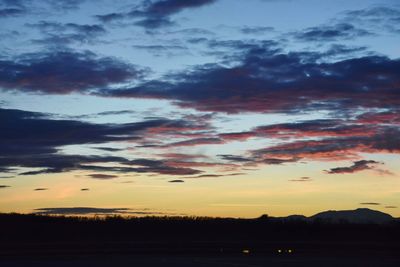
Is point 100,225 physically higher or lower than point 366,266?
higher

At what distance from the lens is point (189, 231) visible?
9662 cm

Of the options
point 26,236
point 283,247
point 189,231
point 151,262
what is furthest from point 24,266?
point 189,231

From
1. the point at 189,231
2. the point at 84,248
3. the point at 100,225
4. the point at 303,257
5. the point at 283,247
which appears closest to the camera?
the point at 303,257

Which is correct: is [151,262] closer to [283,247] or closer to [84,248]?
[84,248]

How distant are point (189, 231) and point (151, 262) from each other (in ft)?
177

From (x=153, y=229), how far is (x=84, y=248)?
42149 millimetres

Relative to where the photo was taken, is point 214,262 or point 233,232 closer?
point 214,262

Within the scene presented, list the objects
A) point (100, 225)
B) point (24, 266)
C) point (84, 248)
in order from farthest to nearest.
Answer: point (100, 225) → point (84, 248) → point (24, 266)

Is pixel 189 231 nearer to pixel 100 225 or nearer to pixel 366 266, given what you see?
pixel 100 225

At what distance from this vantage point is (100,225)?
10506 cm

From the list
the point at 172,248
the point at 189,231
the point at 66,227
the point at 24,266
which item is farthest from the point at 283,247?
the point at 66,227

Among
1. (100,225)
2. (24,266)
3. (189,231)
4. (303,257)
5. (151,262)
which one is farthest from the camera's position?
(100,225)

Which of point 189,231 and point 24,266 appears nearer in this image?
point 24,266

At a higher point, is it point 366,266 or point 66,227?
point 66,227
